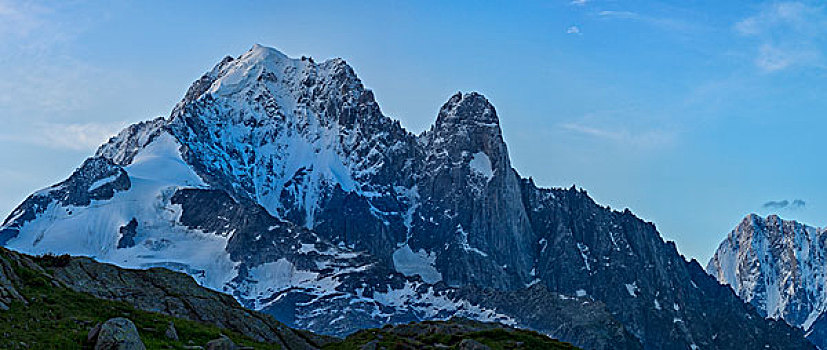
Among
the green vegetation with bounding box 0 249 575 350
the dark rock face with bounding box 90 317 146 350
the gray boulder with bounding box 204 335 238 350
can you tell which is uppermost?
the green vegetation with bounding box 0 249 575 350

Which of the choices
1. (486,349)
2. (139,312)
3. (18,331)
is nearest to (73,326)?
(18,331)

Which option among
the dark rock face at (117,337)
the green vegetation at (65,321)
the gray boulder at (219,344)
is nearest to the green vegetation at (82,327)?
the green vegetation at (65,321)

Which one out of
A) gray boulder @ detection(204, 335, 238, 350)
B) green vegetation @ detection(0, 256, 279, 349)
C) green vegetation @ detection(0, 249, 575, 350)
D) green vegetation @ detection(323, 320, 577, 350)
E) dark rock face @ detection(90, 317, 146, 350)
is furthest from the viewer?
green vegetation @ detection(323, 320, 577, 350)

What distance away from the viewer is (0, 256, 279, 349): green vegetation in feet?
185

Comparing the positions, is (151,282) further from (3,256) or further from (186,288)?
(3,256)

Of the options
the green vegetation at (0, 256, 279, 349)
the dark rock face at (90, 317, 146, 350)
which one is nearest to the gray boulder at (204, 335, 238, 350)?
the green vegetation at (0, 256, 279, 349)

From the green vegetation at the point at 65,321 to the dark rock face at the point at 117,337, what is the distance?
49.9 inches

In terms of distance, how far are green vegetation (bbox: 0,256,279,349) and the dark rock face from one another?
1267 millimetres

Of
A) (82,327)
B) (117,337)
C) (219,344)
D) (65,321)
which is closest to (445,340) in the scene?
(219,344)

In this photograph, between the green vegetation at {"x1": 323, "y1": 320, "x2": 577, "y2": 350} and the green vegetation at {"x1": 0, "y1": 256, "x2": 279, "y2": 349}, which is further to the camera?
the green vegetation at {"x1": 323, "y1": 320, "x2": 577, "y2": 350}

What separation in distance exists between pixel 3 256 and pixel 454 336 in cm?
3478

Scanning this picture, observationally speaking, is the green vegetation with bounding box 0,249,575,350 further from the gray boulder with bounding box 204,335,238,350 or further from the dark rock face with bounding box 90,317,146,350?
the gray boulder with bounding box 204,335,238,350

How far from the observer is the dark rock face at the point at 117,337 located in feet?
180

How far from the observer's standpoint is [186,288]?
8775 cm
